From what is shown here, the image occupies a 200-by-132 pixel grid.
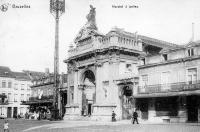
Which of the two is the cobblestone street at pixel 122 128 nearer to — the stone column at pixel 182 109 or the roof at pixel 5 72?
Result: the stone column at pixel 182 109

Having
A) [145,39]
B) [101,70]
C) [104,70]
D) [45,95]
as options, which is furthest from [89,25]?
[45,95]

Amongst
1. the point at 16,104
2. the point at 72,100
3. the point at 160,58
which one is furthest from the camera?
the point at 16,104

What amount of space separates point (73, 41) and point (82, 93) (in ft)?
27.5

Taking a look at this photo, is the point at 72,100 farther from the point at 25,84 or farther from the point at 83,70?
the point at 25,84

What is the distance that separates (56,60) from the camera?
4422cm

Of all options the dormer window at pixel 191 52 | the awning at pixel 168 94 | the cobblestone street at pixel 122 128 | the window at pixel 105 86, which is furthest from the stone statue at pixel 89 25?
the cobblestone street at pixel 122 128

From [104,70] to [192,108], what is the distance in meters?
14.8

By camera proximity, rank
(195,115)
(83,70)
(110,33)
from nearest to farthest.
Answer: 1. (195,115)
2. (110,33)
3. (83,70)

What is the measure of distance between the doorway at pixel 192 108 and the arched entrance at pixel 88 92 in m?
18.8

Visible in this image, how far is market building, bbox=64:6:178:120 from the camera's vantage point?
4200 centimetres

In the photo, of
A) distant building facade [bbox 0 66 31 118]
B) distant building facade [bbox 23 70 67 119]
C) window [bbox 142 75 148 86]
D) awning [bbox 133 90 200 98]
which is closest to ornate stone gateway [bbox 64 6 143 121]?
window [bbox 142 75 148 86]

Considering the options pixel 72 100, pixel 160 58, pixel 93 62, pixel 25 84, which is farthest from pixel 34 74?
pixel 160 58

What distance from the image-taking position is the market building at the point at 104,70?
4200cm

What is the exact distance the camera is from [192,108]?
3262cm
